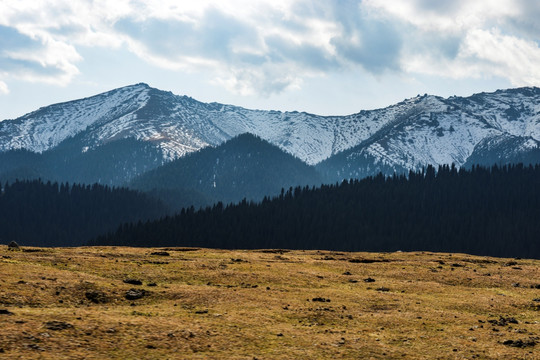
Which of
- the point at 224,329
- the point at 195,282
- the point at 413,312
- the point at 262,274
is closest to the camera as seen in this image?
the point at 224,329

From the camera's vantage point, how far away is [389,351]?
98.7 ft

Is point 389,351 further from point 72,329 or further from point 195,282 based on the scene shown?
point 195,282

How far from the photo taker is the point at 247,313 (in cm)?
3703

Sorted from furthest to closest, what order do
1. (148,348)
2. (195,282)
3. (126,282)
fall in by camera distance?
(195,282), (126,282), (148,348)

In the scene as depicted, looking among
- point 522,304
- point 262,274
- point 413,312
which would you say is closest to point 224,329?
point 413,312

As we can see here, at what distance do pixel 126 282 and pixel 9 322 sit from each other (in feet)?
56.1

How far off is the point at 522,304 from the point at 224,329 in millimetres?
28961

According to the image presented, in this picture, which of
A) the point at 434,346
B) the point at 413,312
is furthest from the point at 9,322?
the point at 413,312

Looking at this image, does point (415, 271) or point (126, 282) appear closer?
point (126, 282)

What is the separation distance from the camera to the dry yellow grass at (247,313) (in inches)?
1105

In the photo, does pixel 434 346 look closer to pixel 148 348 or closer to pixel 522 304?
pixel 148 348

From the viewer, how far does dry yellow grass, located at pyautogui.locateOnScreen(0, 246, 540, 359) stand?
28078 millimetres

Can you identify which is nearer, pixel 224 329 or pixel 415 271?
pixel 224 329

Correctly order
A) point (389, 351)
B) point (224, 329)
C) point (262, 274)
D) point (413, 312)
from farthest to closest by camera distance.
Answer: point (262, 274)
point (413, 312)
point (224, 329)
point (389, 351)
